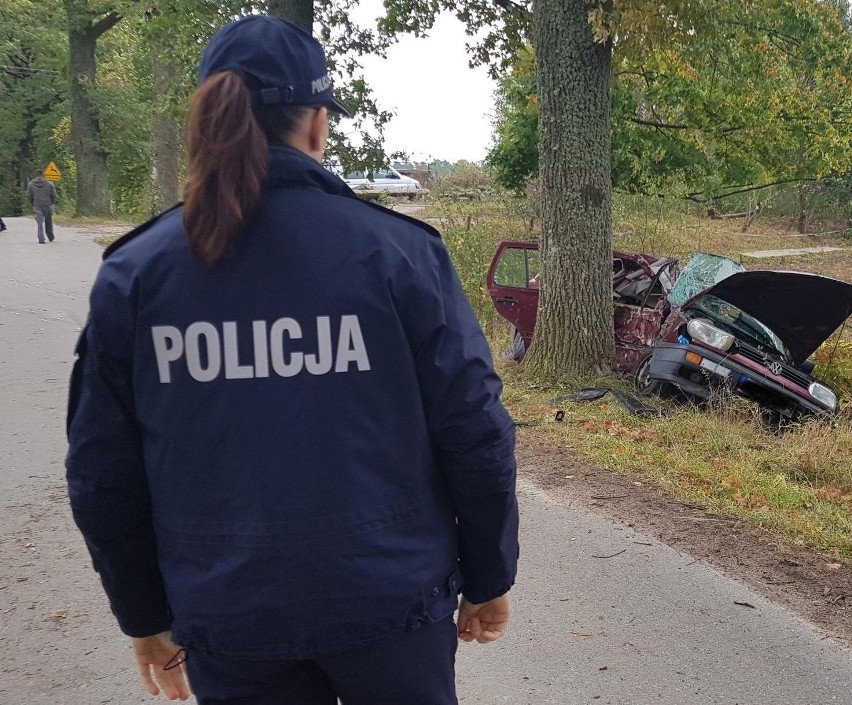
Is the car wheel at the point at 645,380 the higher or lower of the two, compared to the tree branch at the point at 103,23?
lower

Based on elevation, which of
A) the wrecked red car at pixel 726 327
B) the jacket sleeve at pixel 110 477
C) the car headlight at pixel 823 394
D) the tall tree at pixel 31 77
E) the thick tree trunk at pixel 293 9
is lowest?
the car headlight at pixel 823 394

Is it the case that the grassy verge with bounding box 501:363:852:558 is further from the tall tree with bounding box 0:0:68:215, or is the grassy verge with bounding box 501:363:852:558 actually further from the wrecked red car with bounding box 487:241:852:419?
the tall tree with bounding box 0:0:68:215

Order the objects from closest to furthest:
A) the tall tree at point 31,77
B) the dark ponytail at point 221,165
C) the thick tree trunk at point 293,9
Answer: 1. the dark ponytail at point 221,165
2. the thick tree trunk at point 293,9
3. the tall tree at point 31,77

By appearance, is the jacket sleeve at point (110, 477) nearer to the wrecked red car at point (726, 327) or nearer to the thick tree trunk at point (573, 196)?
the wrecked red car at point (726, 327)

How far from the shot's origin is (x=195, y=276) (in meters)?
1.61

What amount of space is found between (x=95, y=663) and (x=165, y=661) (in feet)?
6.98

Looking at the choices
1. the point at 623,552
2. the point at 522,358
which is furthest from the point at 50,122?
the point at 623,552

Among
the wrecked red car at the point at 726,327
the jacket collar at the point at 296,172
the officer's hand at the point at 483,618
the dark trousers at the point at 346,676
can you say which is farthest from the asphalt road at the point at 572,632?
the wrecked red car at the point at 726,327

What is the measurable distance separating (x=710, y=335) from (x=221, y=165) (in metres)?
7.13

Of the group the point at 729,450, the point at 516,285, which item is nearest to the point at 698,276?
the point at 516,285

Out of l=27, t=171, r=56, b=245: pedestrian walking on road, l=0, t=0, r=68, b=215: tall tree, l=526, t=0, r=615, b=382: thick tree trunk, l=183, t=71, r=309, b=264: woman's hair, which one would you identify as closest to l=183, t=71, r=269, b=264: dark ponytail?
l=183, t=71, r=309, b=264: woman's hair

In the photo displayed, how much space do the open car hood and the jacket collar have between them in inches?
258

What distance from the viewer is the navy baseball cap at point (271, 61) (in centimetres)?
169

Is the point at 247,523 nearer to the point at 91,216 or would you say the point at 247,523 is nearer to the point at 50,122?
the point at 91,216
